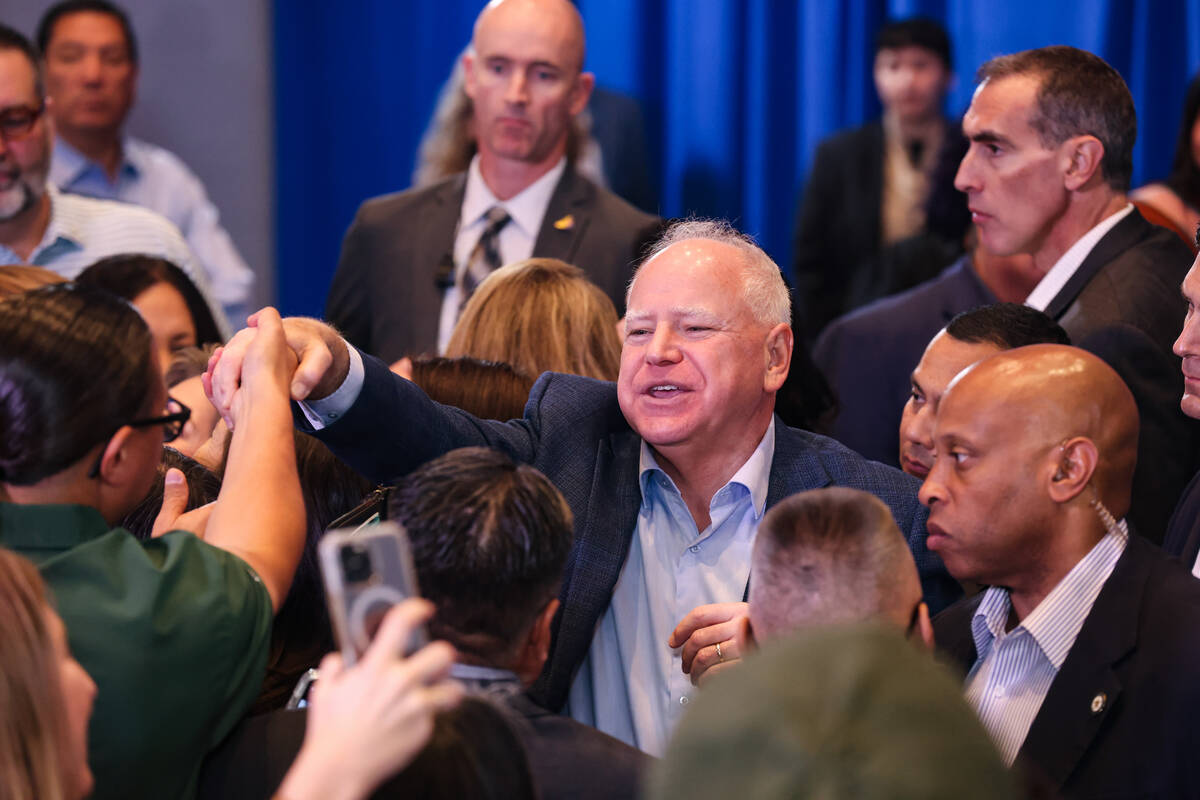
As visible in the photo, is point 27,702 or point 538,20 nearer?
point 27,702

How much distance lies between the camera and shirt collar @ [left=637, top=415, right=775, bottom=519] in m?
2.36

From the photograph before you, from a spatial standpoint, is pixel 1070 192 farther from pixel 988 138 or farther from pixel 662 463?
pixel 662 463

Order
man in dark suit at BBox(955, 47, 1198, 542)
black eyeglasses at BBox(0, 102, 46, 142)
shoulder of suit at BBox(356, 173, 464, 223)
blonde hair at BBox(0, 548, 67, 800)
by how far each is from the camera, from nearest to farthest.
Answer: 1. blonde hair at BBox(0, 548, 67, 800)
2. man in dark suit at BBox(955, 47, 1198, 542)
3. black eyeglasses at BBox(0, 102, 46, 142)
4. shoulder of suit at BBox(356, 173, 464, 223)

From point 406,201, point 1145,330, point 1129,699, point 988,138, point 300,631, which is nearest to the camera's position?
point 1129,699

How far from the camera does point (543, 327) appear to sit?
9.33 ft

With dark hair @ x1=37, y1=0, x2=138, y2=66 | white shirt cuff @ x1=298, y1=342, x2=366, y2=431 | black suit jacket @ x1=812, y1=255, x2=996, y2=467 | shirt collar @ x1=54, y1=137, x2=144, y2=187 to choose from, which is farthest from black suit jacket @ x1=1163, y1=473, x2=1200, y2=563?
dark hair @ x1=37, y1=0, x2=138, y2=66

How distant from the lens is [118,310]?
1651 millimetres

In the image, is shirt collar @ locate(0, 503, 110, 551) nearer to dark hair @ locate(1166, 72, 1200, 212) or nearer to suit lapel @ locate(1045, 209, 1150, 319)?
suit lapel @ locate(1045, 209, 1150, 319)

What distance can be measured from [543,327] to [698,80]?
285 cm

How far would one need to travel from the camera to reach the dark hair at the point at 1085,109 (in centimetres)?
320

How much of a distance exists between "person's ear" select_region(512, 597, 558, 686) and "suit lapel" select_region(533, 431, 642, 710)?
0.55 metres

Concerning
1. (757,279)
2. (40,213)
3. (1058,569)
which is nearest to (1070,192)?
(757,279)

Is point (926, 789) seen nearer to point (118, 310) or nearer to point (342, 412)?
point (118, 310)

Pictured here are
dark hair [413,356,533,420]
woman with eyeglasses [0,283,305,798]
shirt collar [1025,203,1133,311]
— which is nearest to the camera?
woman with eyeglasses [0,283,305,798]
